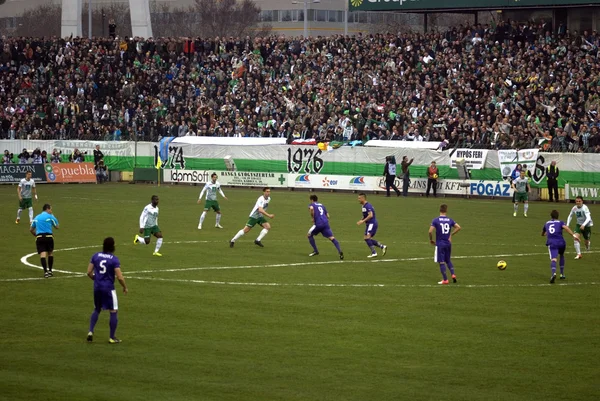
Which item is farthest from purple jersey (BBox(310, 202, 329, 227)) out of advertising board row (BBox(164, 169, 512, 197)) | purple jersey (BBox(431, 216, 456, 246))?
advertising board row (BBox(164, 169, 512, 197))

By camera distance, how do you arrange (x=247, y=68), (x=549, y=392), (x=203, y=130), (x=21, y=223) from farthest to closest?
(x=247, y=68) → (x=203, y=130) → (x=21, y=223) → (x=549, y=392)

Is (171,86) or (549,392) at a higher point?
(171,86)

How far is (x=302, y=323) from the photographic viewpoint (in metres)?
21.8

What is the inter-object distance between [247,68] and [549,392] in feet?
200

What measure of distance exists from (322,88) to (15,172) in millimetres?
21713

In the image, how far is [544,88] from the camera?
60219 millimetres

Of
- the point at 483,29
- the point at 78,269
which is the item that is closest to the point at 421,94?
the point at 483,29

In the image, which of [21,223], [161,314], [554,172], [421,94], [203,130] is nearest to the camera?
[161,314]

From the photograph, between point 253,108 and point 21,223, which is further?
point 253,108

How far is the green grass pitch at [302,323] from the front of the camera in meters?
16.4

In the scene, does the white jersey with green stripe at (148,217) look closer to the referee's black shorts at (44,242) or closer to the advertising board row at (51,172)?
the referee's black shorts at (44,242)

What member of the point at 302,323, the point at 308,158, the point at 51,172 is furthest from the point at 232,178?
the point at 302,323

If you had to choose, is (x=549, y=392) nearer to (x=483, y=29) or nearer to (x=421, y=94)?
(x=421, y=94)

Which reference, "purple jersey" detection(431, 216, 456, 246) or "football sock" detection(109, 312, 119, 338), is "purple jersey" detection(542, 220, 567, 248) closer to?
"purple jersey" detection(431, 216, 456, 246)
